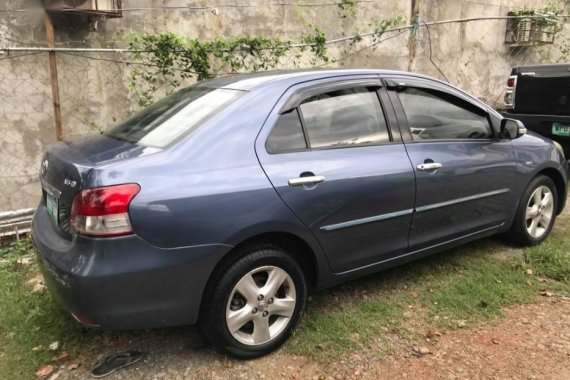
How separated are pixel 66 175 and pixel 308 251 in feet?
4.60

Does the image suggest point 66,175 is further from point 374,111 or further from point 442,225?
point 442,225

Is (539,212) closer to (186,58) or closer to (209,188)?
(209,188)

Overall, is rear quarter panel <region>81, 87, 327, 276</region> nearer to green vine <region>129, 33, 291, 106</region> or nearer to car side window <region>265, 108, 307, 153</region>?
car side window <region>265, 108, 307, 153</region>

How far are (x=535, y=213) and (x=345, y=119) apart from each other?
2244mm

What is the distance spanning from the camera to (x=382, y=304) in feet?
11.1

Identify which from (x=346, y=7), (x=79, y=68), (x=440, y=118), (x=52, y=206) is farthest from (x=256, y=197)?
(x=346, y=7)

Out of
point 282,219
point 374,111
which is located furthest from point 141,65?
point 282,219

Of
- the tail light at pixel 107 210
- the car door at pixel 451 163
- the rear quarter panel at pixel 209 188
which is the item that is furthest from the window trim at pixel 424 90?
the tail light at pixel 107 210

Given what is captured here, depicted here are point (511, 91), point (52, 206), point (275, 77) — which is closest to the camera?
point (52, 206)

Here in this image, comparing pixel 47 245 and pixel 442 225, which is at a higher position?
pixel 47 245

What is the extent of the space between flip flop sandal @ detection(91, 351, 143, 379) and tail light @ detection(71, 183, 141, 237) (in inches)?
35.2

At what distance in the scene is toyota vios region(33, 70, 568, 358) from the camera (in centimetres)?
234

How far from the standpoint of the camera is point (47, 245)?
2.61m

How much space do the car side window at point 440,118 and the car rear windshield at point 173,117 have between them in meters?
1.28
